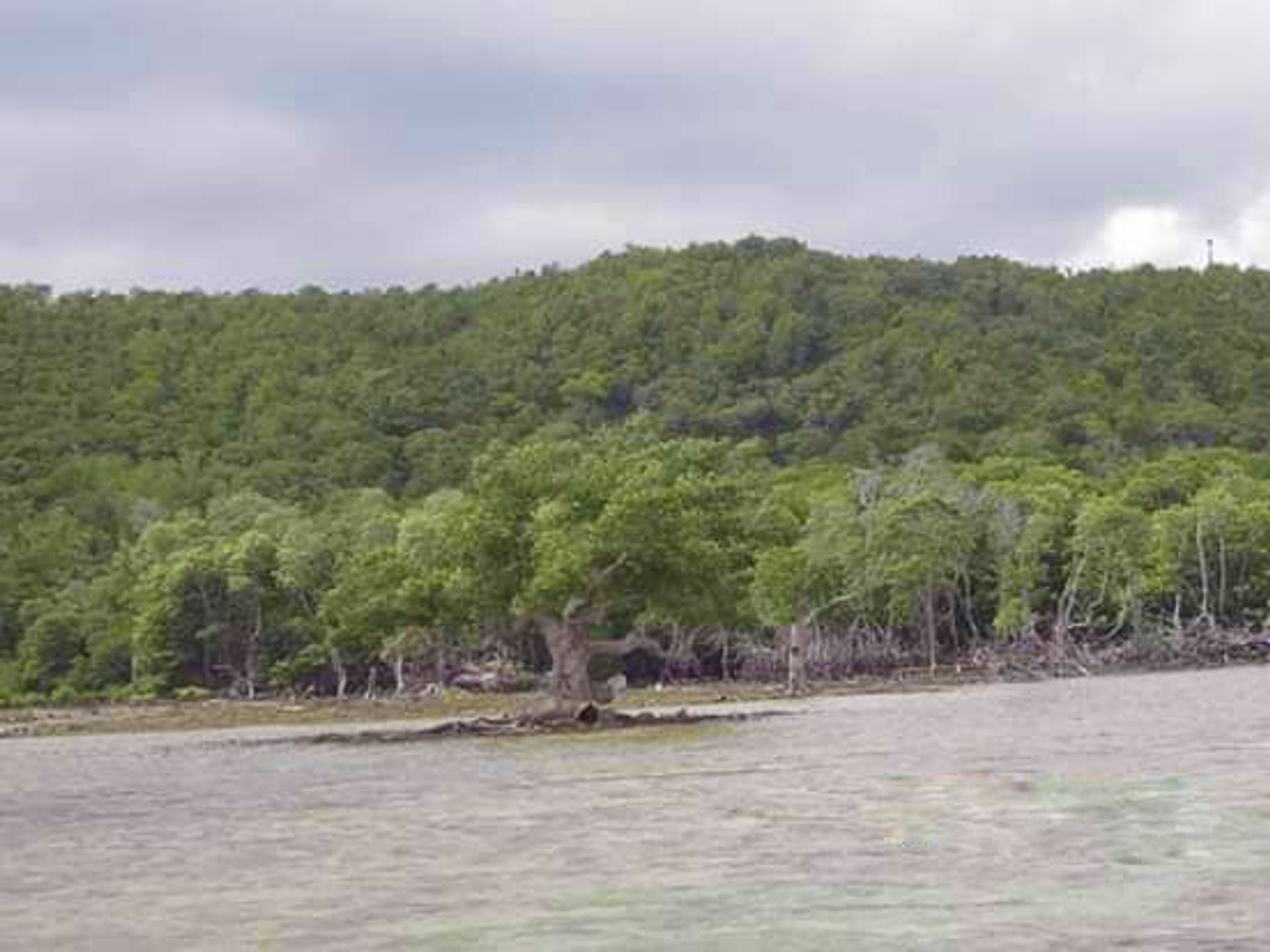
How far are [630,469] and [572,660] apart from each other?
578cm

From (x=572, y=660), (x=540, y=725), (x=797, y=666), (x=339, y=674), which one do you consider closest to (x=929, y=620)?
(x=797, y=666)

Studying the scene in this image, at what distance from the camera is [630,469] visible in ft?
184

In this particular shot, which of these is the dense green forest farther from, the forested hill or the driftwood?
the driftwood

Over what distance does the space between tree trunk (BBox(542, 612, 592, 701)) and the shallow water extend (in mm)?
14925

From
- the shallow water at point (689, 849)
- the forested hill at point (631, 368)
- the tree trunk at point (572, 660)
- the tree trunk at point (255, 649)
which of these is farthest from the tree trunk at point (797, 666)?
the forested hill at point (631, 368)

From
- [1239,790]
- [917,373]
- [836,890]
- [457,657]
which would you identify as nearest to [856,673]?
[457,657]

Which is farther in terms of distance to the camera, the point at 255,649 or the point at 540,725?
the point at 255,649

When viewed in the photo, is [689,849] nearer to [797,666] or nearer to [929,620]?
[797,666]

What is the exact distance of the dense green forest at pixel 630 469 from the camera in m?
59.4

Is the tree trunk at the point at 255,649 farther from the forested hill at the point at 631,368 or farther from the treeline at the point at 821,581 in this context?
the forested hill at the point at 631,368

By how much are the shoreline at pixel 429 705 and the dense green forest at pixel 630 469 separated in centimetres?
325

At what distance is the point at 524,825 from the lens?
24.8 metres

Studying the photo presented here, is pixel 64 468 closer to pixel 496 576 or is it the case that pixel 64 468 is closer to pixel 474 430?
pixel 474 430

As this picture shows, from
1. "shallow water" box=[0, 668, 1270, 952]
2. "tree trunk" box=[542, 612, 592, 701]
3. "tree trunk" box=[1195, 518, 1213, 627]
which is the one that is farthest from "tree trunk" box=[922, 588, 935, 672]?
"shallow water" box=[0, 668, 1270, 952]
